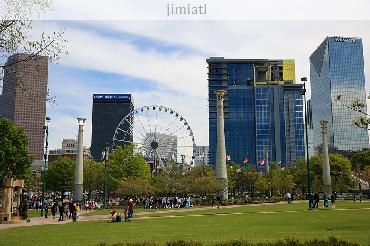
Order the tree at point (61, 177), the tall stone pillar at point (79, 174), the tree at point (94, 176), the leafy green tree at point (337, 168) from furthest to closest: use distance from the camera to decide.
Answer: the tree at point (94, 176), the tree at point (61, 177), the leafy green tree at point (337, 168), the tall stone pillar at point (79, 174)

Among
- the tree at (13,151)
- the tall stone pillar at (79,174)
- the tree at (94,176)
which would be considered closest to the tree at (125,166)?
the tree at (94,176)

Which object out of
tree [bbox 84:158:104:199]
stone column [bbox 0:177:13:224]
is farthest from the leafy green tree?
stone column [bbox 0:177:13:224]

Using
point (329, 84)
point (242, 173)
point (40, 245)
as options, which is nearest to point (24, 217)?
point (40, 245)

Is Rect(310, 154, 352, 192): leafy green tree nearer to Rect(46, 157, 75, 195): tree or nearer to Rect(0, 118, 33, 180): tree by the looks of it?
Rect(46, 157, 75, 195): tree

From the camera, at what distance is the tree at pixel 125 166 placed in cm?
8406

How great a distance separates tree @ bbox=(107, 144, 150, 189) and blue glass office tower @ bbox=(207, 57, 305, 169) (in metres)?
96.9

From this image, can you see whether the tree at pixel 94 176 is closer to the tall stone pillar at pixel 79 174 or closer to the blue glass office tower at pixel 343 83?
the tall stone pillar at pixel 79 174

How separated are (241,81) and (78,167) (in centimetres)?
13595

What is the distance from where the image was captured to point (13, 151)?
6194 centimetres

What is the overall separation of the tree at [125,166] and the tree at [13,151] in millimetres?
Answer: 21399

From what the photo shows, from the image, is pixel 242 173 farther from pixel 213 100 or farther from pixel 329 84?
pixel 329 84

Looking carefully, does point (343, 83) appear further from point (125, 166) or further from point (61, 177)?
point (61, 177)

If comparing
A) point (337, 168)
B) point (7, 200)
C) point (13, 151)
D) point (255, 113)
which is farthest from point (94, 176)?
point (255, 113)

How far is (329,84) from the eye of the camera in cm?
19362
